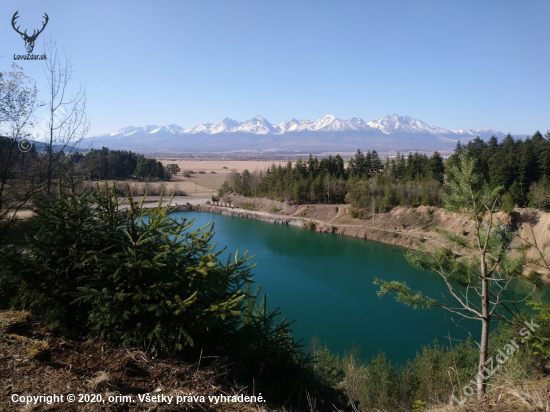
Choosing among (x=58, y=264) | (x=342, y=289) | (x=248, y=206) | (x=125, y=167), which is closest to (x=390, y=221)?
(x=342, y=289)

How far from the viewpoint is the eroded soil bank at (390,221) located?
1288 centimetres

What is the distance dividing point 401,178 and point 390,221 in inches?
127

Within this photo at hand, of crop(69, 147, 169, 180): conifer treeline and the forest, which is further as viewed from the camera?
crop(69, 147, 169, 180): conifer treeline

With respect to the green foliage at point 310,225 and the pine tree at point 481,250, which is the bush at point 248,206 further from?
the pine tree at point 481,250

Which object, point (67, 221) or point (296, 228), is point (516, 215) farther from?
point (67, 221)

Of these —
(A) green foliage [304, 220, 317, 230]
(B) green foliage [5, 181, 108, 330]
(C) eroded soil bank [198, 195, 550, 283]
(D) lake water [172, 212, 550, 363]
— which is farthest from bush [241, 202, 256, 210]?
(B) green foliage [5, 181, 108, 330]

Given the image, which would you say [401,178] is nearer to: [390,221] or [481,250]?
[390,221]

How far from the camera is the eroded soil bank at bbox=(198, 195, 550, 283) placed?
42.2ft

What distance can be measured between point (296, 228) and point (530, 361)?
1603cm

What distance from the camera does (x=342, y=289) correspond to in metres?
10.6

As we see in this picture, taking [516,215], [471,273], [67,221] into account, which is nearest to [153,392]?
[67,221]

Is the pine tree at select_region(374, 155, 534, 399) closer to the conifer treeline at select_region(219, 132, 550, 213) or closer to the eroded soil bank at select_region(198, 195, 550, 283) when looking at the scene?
the conifer treeline at select_region(219, 132, 550, 213)

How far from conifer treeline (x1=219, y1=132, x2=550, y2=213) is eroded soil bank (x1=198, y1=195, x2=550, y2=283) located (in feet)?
1.73

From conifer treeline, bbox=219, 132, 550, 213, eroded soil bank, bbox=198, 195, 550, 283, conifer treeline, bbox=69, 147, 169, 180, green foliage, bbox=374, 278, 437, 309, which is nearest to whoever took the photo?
green foliage, bbox=374, 278, 437, 309
